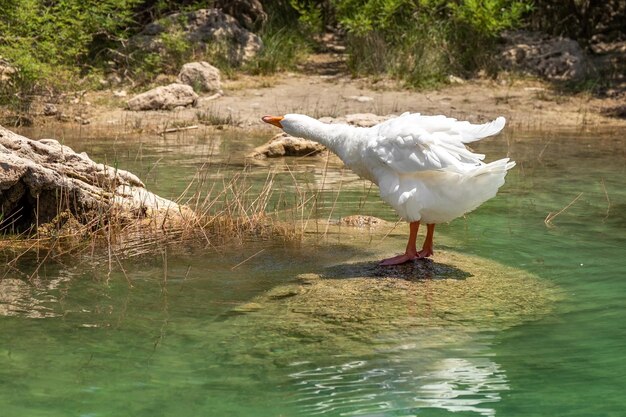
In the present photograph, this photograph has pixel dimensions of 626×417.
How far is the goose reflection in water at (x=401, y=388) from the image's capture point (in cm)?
465

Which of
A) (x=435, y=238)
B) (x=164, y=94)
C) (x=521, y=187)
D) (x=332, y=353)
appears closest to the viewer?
(x=332, y=353)

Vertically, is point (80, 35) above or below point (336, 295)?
above

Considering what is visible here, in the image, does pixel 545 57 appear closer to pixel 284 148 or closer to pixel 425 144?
pixel 284 148

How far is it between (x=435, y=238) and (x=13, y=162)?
12.1 ft

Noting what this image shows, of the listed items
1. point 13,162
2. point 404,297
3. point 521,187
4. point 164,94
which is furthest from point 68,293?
point 164,94

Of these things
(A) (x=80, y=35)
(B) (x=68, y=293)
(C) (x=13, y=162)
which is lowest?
(B) (x=68, y=293)

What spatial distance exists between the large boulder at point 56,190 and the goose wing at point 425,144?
7.62 feet

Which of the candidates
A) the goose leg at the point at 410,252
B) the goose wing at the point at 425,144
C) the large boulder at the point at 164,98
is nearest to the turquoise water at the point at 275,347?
the goose leg at the point at 410,252

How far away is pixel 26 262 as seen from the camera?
7395mm

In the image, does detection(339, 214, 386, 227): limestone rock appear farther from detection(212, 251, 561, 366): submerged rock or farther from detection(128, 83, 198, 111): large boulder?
detection(128, 83, 198, 111): large boulder

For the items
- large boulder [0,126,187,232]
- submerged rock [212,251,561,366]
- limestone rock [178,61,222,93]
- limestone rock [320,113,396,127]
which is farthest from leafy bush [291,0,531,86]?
submerged rock [212,251,561,366]

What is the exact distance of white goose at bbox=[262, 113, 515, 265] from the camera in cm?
684

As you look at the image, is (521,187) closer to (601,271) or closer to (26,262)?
(601,271)

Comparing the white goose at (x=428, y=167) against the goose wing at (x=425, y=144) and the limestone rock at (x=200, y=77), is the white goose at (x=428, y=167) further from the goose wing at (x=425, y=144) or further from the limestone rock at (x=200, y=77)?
the limestone rock at (x=200, y=77)
